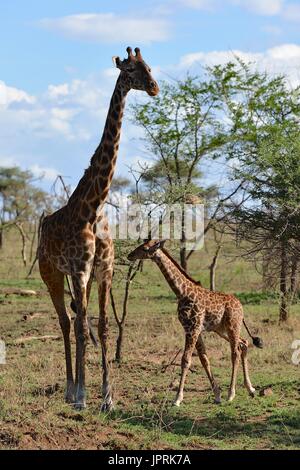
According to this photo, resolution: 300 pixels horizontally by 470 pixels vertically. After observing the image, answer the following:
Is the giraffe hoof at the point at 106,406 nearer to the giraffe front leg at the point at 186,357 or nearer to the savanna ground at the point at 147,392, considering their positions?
the savanna ground at the point at 147,392

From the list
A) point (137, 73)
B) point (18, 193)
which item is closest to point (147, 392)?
point (137, 73)

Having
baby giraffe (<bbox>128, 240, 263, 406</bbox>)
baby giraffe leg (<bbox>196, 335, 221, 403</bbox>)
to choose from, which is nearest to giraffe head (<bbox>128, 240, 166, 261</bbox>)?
baby giraffe (<bbox>128, 240, 263, 406</bbox>)

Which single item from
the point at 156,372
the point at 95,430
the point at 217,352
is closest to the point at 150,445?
the point at 95,430

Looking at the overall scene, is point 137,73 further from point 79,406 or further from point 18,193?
point 18,193

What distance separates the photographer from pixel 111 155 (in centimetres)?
877

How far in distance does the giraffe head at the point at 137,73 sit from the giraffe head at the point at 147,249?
70.2 inches

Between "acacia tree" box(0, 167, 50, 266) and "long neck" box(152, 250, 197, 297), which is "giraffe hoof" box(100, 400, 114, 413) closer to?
"long neck" box(152, 250, 197, 297)

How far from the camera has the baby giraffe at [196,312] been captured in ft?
30.6

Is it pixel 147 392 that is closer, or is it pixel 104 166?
pixel 104 166

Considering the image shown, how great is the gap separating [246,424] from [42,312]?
8.48 m

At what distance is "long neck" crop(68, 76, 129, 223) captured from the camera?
8719mm

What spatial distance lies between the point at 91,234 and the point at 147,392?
2.19 meters

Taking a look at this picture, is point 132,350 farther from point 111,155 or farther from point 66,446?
point 66,446

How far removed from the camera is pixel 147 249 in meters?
9.31
